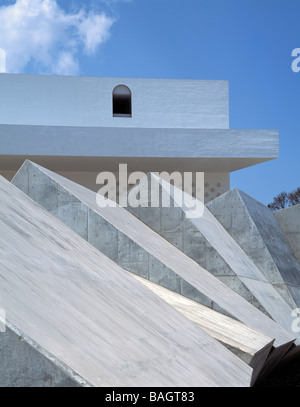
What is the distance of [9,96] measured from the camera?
2312 cm

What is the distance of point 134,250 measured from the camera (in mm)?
8094

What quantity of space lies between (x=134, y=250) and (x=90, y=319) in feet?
15.0

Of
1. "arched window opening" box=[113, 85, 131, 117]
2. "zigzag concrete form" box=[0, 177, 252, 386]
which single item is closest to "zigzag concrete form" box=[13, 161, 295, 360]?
"zigzag concrete form" box=[0, 177, 252, 386]

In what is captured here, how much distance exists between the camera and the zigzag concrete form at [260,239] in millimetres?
10891

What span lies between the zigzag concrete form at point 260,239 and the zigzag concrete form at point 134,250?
183 cm

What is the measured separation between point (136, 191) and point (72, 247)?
485cm

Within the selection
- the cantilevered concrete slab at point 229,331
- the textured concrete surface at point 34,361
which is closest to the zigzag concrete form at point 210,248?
the cantilevered concrete slab at point 229,331

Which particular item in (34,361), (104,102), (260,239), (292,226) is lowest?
(34,361)

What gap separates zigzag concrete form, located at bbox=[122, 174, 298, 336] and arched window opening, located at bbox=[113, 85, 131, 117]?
1417 centimetres

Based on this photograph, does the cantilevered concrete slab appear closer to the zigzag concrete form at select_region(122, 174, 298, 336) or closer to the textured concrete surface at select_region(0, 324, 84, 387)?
the zigzag concrete form at select_region(122, 174, 298, 336)

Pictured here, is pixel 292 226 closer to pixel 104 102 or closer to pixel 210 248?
pixel 210 248

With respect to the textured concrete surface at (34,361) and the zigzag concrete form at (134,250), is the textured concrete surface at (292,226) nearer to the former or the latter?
the zigzag concrete form at (134,250)

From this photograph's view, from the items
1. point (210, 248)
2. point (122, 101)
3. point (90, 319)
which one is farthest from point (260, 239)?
point (122, 101)

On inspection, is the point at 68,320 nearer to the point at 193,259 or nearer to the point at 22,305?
the point at 22,305
